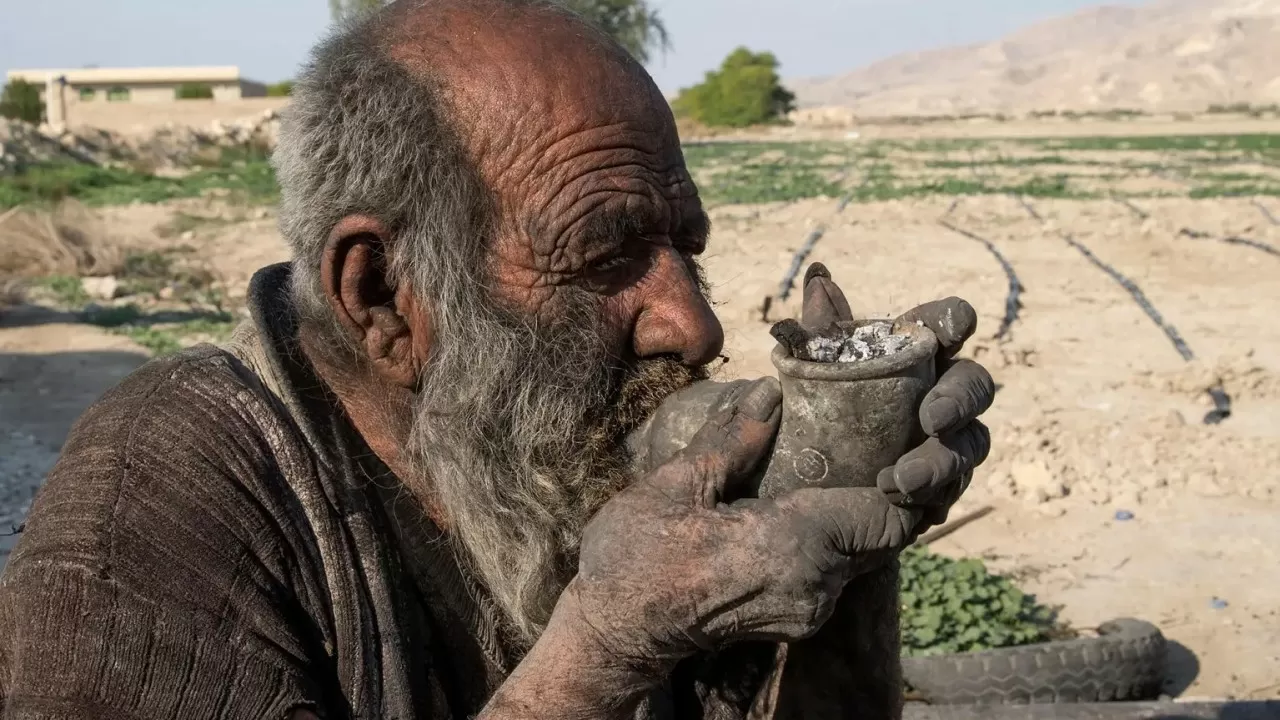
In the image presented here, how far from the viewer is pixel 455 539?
2107 mm

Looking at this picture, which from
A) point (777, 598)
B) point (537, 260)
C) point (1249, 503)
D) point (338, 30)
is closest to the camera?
point (777, 598)

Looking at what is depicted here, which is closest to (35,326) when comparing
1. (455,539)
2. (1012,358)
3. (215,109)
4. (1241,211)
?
(1012,358)

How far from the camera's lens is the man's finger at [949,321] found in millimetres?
1662

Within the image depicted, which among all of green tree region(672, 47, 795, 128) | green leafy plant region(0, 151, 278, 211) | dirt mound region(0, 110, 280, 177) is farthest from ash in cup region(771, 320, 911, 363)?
green tree region(672, 47, 795, 128)

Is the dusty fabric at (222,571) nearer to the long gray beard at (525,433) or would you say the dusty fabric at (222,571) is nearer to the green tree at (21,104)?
the long gray beard at (525,433)

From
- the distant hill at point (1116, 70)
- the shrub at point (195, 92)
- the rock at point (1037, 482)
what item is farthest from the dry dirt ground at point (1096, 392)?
the distant hill at point (1116, 70)

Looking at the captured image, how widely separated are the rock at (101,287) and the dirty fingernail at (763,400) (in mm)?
12303

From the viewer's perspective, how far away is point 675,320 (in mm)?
2018

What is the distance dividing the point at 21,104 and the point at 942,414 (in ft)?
160

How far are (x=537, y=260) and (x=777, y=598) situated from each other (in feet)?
2.34

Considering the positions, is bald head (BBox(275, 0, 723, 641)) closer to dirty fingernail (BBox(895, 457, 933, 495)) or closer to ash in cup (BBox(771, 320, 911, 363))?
ash in cup (BBox(771, 320, 911, 363))

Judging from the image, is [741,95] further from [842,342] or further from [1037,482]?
[842,342]

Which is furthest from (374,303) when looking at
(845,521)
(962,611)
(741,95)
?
(741,95)

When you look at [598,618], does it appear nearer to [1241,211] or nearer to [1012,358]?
[1012,358]
